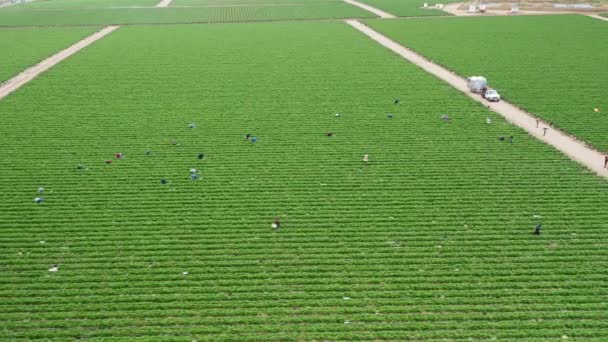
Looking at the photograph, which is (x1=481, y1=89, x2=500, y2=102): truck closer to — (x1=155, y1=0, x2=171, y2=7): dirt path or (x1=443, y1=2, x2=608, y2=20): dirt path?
(x1=443, y1=2, x2=608, y2=20): dirt path

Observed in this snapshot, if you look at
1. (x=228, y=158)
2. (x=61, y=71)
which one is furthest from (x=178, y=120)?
(x=61, y=71)

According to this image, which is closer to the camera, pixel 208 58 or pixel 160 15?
pixel 208 58

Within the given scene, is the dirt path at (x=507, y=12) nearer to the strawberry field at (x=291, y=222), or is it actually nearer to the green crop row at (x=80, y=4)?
the strawberry field at (x=291, y=222)

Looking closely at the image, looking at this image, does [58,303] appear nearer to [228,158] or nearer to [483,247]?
[228,158]

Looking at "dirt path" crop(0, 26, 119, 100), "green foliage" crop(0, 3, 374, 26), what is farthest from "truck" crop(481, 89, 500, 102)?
"green foliage" crop(0, 3, 374, 26)

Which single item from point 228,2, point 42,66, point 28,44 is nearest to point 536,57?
point 42,66
